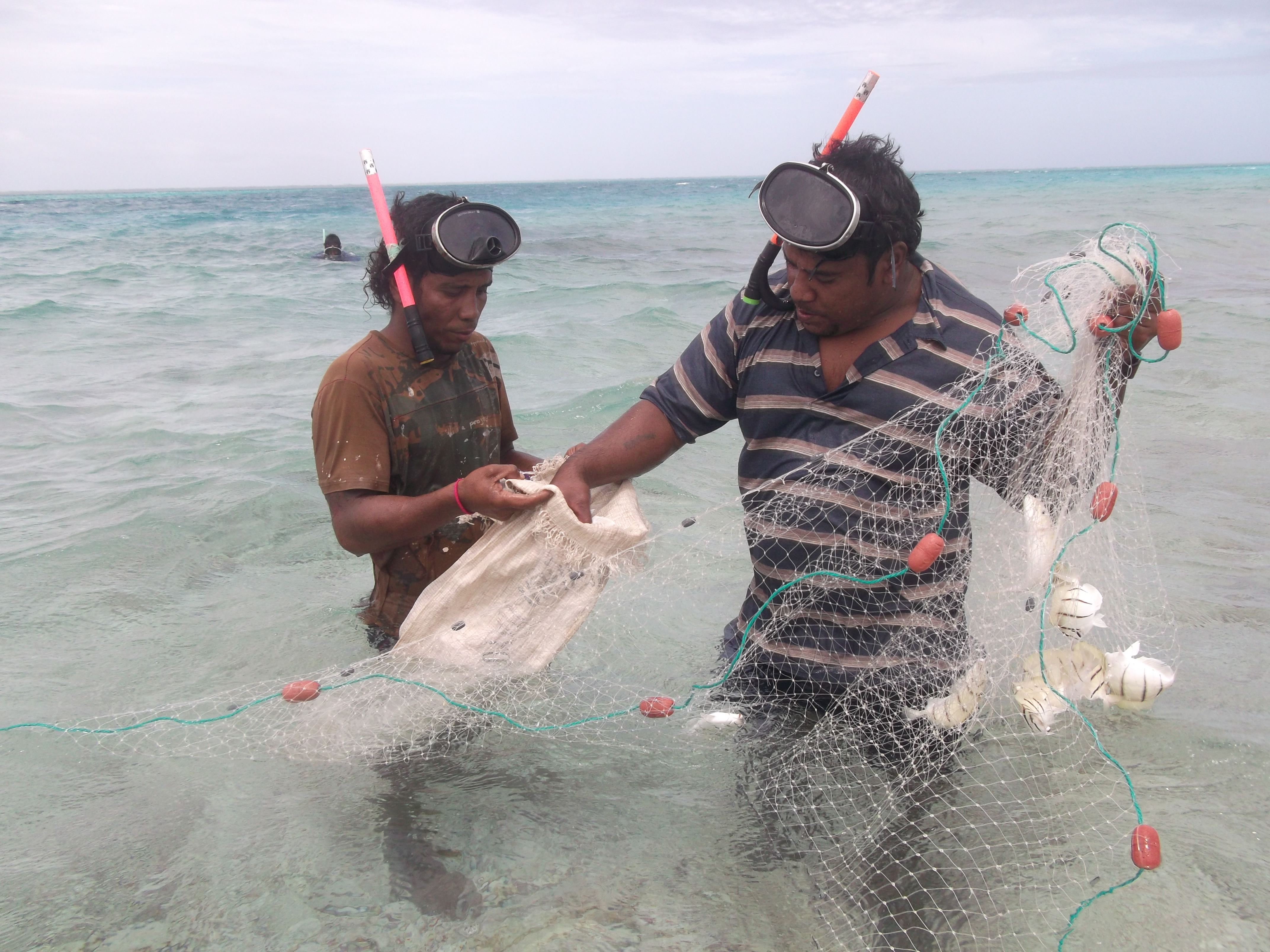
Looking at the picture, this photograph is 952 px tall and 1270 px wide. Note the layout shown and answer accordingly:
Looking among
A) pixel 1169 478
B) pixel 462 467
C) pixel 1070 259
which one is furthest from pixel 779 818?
pixel 1169 478

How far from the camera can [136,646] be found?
14.4 ft

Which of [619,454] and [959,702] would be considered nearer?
[959,702]

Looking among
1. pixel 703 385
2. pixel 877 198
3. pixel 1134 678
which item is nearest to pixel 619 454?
pixel 703 385

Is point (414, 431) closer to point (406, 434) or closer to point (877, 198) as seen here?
point (406, 434)

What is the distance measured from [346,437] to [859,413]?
129 cm

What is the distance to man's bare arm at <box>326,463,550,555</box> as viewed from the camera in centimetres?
247

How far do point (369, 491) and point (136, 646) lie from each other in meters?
2.50

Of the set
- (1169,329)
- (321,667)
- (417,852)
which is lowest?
(321,667)

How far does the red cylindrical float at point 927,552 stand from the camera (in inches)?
85.4

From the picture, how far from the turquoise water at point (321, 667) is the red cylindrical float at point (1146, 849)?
541mm

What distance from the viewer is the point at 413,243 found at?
8.53 feet

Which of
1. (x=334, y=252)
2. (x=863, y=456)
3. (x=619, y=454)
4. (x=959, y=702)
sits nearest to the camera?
(x=863, y=456)

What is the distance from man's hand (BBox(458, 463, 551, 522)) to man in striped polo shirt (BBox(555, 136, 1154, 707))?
9.8 inches

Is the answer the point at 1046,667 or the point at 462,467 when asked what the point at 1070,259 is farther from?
the point at 462,467
